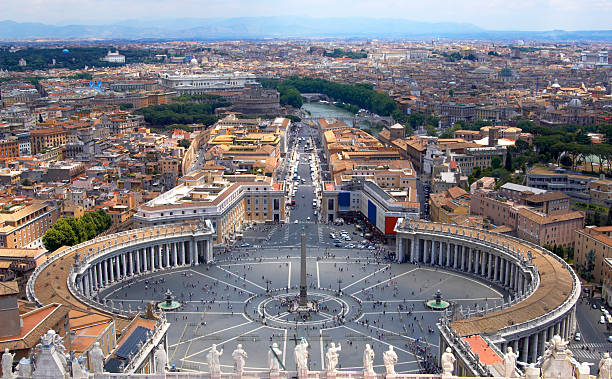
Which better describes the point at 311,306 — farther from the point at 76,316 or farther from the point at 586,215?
the point at 586,215

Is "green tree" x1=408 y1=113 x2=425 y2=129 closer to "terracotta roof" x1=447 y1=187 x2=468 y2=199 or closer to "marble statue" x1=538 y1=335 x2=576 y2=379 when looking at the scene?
"terracotta roof" x1=447 y1=187 x2=468 y2=199

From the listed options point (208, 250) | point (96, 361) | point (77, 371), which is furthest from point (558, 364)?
point (208, 250)

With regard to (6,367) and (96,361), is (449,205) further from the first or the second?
(6,367)

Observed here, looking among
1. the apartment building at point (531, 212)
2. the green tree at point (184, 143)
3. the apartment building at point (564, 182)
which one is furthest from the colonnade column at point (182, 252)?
the green tree at point (184, 143)

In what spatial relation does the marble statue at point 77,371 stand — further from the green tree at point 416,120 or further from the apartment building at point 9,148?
the green tree at point 416,120

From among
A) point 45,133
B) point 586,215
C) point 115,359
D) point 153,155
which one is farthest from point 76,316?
point 45,133
